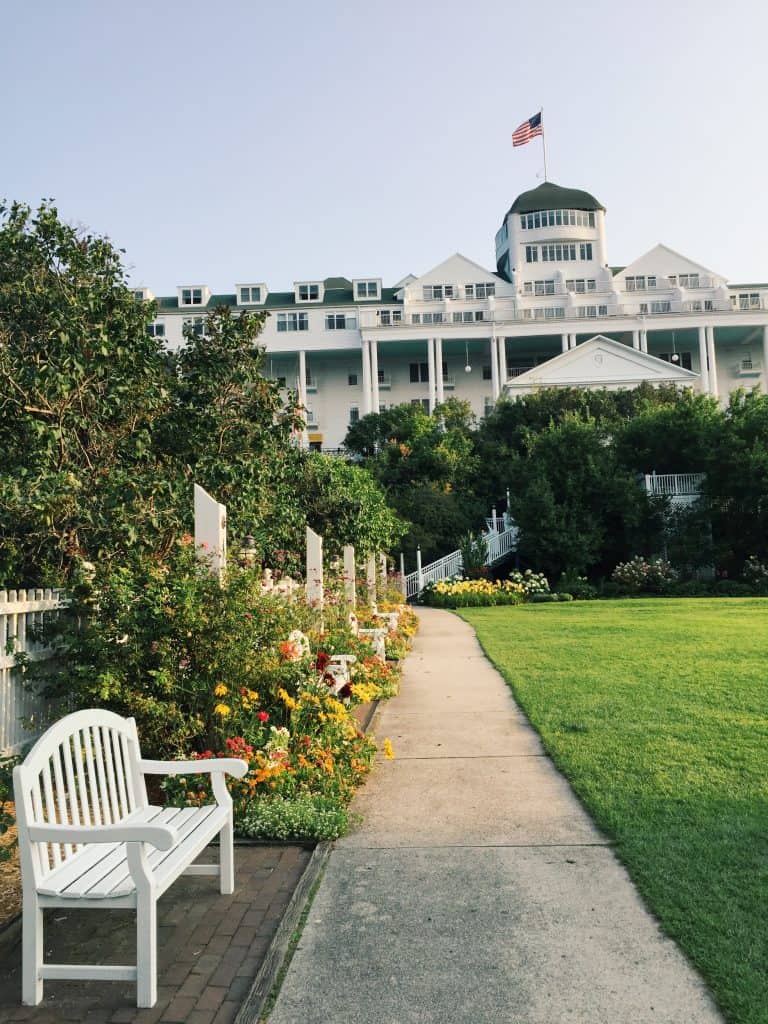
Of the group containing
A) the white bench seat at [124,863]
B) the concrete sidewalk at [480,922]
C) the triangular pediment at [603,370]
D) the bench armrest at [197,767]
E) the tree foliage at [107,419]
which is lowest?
the concrete sidewalk at [480,922]

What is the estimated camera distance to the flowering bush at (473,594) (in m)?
27.6

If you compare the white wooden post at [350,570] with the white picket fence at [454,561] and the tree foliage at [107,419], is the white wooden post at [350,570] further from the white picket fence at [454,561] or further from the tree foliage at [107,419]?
the white picket fence at [454,561]

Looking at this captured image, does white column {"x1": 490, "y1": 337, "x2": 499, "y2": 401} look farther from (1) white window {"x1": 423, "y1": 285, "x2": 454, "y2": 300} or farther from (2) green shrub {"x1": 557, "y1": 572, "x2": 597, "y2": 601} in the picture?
(2) green shrub {"x1": 557, "y1": 572, "x2": 597, "y2": 601}

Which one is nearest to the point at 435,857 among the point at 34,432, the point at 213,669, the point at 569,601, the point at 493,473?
the point at 213,669

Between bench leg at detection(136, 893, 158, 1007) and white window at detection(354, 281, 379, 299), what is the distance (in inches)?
2653

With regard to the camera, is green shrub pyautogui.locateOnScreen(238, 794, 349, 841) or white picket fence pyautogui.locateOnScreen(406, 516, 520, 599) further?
white picket fence pyautogui.locateOnScreen(406, 516, 520, 599)

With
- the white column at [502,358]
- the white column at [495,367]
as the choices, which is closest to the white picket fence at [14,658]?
the white column at [495,367]

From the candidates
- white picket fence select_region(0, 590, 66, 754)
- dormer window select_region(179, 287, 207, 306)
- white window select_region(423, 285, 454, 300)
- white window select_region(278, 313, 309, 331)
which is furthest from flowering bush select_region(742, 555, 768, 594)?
dormer window select_region(179, 287, 207, 306)

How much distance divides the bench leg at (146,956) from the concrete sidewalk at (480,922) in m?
0.49

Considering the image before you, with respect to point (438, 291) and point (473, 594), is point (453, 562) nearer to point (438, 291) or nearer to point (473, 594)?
point (473, 594)

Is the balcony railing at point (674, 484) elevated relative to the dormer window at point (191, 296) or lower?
lower

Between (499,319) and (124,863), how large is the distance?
209 ft

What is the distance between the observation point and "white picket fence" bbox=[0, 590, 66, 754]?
5430 mm

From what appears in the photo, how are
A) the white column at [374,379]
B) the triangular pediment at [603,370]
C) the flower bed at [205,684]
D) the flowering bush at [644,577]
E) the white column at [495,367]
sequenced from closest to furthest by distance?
1. the flower bed at [205,684]
2. the flowering bush at [644,577]
3. the triangular pediment at [603,370]
4. the white column at [495,367]
5. the white column at [374,379]
